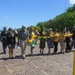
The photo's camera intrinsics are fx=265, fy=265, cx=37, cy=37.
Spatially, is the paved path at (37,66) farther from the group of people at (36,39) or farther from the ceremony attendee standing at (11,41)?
the group of people at (36,39)

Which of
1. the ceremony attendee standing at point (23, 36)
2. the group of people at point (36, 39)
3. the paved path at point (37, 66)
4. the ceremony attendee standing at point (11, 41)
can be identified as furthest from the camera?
the ceremony attendee standing at point (11, 41)

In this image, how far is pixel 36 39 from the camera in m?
16.1

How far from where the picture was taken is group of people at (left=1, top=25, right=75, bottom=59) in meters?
14.5

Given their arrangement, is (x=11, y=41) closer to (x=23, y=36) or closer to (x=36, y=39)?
(x=23, y=36)

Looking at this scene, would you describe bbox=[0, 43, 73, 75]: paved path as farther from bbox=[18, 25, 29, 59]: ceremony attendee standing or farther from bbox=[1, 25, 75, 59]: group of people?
bbox=[1, 25, 75, 59]: group of people

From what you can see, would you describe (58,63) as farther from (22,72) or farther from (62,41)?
(62,41)

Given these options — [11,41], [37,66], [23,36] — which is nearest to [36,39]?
[23,36]

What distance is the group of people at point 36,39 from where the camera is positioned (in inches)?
569

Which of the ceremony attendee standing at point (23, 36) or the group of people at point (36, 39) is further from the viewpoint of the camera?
the group of people at point (36, 39)

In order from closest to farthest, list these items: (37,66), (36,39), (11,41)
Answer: (37,66)
(11,41)
(36,39)

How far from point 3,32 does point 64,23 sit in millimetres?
43657

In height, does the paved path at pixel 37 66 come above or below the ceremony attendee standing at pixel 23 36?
below

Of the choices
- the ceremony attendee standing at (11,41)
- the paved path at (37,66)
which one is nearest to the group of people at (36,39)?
the ceremony attendee standing at (11,41)

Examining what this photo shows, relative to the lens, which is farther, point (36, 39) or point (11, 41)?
point (36, 39)
